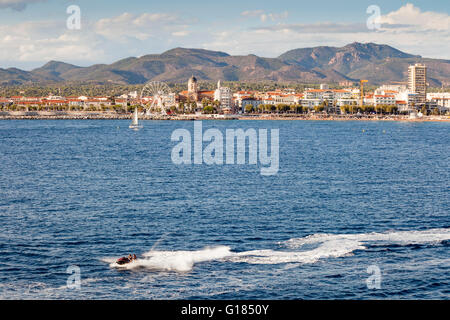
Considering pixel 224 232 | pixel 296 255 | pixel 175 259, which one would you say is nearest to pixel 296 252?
pixel 296 255

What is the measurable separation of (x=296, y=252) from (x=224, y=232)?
16.7 feet

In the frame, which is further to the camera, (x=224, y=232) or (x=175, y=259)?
(x=224, y=232)

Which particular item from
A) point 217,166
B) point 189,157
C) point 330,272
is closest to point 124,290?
point 330,272

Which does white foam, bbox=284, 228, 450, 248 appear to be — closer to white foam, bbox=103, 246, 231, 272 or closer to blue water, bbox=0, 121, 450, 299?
blue water, bbox=0, 121, 450, 299

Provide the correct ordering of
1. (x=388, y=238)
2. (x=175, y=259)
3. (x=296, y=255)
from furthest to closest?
1. (x=388, y=238)
2. (x=296, y=255)
3. (x=175, y=259)

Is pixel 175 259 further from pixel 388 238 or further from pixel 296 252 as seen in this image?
pixel 388 238

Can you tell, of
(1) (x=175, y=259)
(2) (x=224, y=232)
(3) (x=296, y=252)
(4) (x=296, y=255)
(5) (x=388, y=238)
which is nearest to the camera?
(1) (x=175, y=259)

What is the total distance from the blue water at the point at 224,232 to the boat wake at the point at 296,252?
0.09 metres

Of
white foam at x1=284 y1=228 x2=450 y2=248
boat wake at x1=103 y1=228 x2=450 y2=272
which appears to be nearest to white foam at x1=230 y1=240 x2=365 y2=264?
boat wake at x1=103 y1=228 x2=450 y2=272

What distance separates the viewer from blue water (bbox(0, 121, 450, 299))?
891 inches

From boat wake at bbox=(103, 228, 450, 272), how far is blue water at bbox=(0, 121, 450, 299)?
0.29 ft

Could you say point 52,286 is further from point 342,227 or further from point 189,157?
point 189,157

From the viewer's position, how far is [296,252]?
26.9 m
